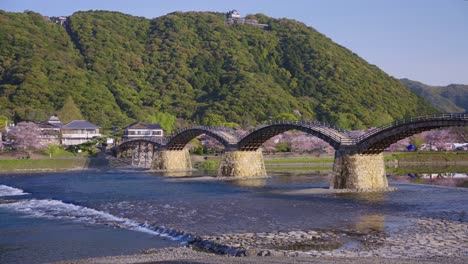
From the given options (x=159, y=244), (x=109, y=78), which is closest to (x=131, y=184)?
(x=159, y=244)

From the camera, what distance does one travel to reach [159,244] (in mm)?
23562

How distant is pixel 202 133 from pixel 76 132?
152 feet

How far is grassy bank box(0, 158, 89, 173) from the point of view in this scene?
7850 centimetres

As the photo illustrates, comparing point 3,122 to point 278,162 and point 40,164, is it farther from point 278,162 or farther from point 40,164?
point 278,162

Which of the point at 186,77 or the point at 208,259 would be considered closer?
the point at 208,259

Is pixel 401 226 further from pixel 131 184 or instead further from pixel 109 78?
pixel 109 78

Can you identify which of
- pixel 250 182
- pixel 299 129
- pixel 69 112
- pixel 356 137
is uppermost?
pixel 69 112

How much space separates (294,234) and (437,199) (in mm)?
17148

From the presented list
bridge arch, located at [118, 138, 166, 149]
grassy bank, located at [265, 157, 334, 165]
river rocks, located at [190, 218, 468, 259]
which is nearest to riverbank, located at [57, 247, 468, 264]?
river rocks, located at [190, 218, 468, 259]

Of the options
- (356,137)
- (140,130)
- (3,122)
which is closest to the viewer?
(356,137)

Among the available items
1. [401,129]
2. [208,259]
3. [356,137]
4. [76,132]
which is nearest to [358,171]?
[356,137]

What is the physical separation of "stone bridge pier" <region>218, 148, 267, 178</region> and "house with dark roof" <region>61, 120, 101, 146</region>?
2110 inches

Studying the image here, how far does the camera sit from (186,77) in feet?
564

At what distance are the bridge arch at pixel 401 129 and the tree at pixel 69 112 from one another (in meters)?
87.8
